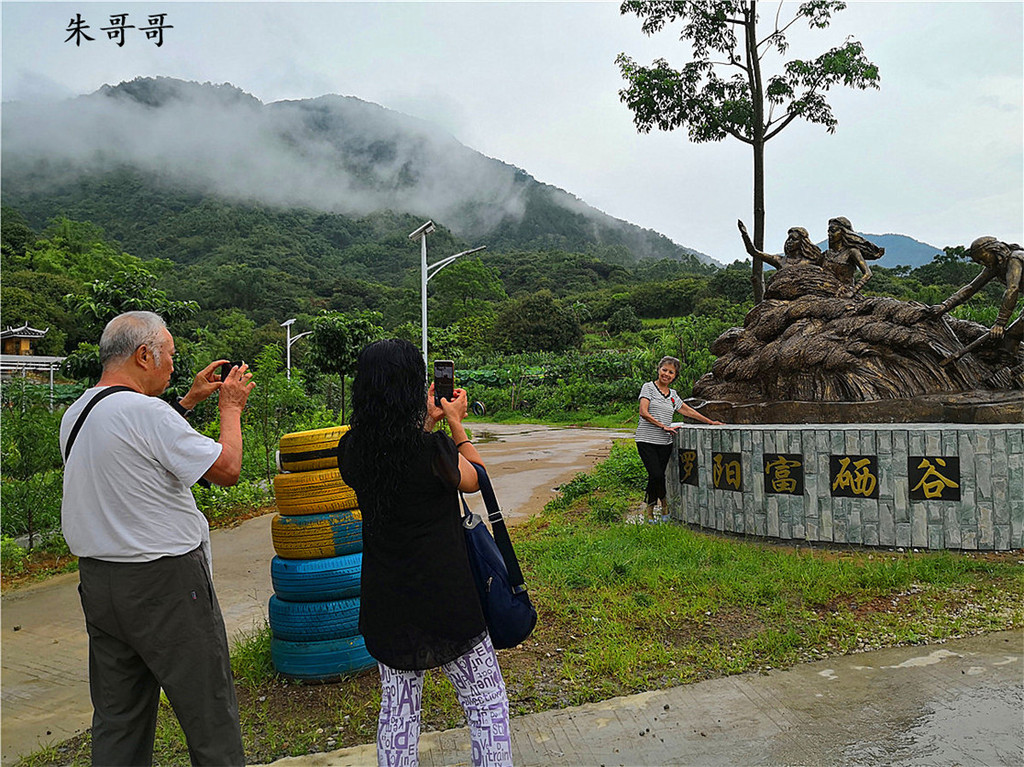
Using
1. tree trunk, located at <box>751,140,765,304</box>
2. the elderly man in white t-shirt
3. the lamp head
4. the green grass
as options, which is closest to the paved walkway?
the green grass

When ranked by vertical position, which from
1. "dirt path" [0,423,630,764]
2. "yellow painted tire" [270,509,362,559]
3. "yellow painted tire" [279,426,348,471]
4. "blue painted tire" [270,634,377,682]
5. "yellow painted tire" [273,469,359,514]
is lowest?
"dirt path" [0,423,630,764]

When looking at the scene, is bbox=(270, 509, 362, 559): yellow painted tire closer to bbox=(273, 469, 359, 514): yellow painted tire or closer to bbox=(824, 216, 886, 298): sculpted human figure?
bbox=(273, 469, 359, 514): yellow painted tire

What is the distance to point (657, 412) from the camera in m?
6.64

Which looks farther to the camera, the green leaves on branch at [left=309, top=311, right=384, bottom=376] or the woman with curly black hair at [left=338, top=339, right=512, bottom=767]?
the green leaves on branch at [left=309, top=311, right=384, bottom=376]

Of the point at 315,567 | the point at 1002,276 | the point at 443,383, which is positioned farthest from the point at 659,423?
the point at 443,383

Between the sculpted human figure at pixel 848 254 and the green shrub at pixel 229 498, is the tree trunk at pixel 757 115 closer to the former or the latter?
the sculpted human figure at pixel 848 254

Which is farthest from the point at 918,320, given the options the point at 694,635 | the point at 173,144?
the point at 173,144

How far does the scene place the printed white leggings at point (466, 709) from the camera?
7.46 ft

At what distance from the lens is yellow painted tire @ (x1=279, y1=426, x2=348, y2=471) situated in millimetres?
3635

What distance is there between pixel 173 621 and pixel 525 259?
8253 centimetres

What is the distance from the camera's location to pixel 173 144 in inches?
4966

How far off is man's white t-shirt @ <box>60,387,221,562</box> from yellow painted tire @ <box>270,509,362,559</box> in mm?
1350

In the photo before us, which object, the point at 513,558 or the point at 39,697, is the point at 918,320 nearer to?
the point at 513,558

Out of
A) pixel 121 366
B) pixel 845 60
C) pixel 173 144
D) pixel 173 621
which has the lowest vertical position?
pixel 173 621
